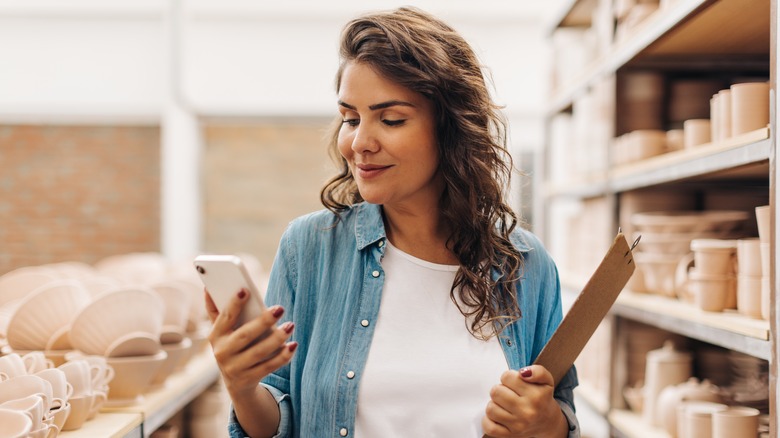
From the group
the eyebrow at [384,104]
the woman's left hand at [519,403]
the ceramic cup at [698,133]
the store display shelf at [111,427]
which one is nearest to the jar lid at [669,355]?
the ceramic cup at [698,133]

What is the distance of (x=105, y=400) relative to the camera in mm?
1699

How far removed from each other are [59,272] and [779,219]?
2025 millimetres

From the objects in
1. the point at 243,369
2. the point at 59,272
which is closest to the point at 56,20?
the point at 59,272

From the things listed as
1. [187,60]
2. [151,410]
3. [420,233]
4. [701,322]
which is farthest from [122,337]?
[187,60]

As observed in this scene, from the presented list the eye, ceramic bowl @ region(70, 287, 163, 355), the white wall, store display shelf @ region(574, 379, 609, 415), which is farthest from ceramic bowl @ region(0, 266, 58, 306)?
the white wall

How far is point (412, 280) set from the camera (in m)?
1.40

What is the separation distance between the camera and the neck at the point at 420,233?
56.9 inches

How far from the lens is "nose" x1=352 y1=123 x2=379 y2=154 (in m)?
1.29

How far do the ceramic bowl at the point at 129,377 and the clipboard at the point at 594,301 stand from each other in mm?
960

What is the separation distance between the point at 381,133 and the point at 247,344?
442 mm

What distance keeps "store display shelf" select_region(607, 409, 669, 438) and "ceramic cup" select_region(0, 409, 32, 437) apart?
5.35ft

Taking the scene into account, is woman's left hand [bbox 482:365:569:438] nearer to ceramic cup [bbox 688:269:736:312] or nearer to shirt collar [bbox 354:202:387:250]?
shirt collar [bbox 354:202:387:250]

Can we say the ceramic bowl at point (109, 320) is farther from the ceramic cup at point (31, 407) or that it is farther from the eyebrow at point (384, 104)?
the eyebrow at point (384, 104)

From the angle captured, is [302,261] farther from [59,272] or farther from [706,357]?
[706,357]
